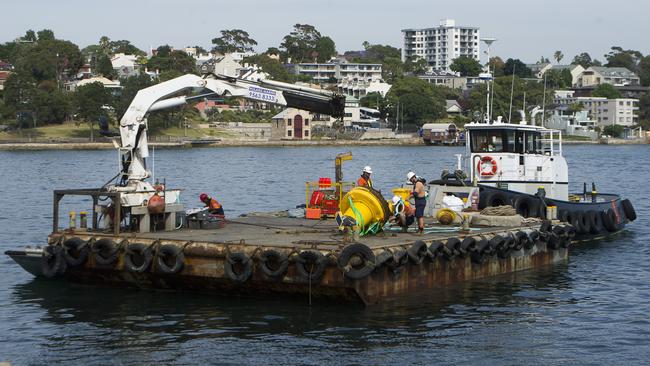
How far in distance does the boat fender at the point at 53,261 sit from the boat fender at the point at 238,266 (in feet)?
13.8

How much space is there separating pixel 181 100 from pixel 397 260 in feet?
23.7

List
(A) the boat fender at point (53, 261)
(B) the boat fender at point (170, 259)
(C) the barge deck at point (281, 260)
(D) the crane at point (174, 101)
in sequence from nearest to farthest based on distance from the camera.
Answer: (C) the barge deck at point (281, 260) < (B) the boat fender at point (170, 259) < (A) the boat fender at point (53, 261) < (D) the crane at point (174, 101)

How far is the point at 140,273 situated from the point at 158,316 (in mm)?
1664

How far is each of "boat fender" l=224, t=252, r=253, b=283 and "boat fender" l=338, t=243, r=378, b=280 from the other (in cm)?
210

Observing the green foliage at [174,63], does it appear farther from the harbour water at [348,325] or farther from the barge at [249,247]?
the barge at [249,247]

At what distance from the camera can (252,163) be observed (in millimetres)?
104062

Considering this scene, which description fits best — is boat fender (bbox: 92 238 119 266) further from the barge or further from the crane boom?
the crane boom

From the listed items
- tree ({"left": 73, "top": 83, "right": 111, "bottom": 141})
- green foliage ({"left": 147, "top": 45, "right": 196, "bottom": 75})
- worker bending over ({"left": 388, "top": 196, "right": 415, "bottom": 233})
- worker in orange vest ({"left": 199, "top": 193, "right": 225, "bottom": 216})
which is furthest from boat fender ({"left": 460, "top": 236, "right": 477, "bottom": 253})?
green foliage ({"left": 147, "top": 45, "right": 196, "bottom": 75})

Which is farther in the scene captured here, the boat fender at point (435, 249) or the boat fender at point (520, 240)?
the boat fender at point (520, 240)

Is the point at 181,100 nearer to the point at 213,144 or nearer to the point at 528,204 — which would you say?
the point at 528,204

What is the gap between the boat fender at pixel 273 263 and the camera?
21719 millimetres

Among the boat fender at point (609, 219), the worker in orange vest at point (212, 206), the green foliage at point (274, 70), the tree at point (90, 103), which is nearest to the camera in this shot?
the worker in orange vest at point (212, 206)

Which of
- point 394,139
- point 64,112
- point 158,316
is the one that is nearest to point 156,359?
point 158,316

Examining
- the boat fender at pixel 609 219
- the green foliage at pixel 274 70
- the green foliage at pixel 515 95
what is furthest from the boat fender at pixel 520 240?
the green foliage at pixel 274 70
